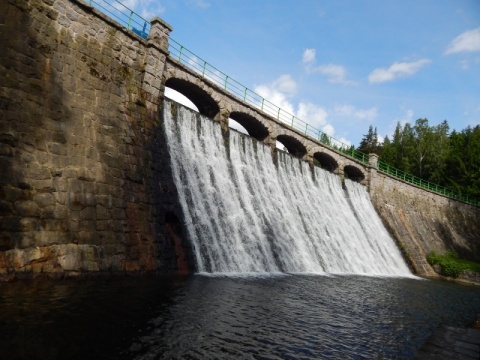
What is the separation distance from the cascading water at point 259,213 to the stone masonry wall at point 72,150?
2226 mm

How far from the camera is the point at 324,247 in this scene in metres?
22.0

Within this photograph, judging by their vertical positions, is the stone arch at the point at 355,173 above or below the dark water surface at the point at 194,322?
above

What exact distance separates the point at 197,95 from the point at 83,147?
34.6ft

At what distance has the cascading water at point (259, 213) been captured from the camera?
15414 millimetres

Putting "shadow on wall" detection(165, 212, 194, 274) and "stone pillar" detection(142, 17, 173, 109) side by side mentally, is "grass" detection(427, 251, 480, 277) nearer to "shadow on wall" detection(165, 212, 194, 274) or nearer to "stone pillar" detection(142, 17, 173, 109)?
"shadow on wall" detection(165, 212, 194, 274)

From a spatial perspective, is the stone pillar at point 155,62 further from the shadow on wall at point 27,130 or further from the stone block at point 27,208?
the stone block at point 27,208

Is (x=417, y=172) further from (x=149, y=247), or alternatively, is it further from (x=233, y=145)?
(x=149, y=247)

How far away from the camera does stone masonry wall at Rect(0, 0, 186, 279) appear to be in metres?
9.34

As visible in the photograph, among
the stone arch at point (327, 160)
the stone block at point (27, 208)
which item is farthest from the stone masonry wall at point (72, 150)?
the stone arch at point (327, 160)

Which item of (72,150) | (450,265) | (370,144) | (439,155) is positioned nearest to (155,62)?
(72,150)

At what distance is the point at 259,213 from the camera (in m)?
19.2

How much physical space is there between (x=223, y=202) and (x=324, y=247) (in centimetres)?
863

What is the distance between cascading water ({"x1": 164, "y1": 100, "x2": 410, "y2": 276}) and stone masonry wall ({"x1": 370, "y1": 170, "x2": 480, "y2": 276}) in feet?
10.4

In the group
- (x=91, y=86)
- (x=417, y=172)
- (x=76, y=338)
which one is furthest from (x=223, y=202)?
(x=417, y=172)
